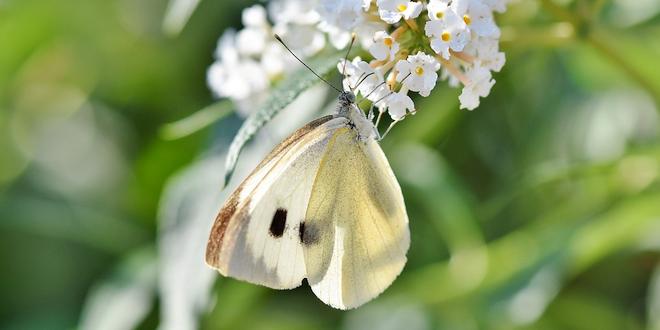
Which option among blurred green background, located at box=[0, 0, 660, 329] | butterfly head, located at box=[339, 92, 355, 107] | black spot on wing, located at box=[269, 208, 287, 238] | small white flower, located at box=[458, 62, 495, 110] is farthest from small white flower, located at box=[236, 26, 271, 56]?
small white flower, located at box=[458, 62, 495, 110]

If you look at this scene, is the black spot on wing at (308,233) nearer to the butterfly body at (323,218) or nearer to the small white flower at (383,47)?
the butterfly body at (323,218)

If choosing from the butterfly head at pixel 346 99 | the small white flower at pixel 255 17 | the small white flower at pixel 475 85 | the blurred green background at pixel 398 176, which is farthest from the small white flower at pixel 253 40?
the small white flower at pixel 475 85

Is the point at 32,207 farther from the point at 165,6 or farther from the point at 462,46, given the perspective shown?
the point at 462,46

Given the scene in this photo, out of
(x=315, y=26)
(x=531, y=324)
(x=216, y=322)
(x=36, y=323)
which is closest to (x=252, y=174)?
(x=315, y=26)

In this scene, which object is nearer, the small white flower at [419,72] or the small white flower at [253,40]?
the small white flower at [419,72]

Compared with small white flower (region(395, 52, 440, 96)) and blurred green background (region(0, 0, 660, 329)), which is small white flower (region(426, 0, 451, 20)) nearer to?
small white flower (region(395, 52, 440, 96))

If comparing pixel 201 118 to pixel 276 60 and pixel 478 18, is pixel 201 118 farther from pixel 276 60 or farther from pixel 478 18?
pixel 478 18
